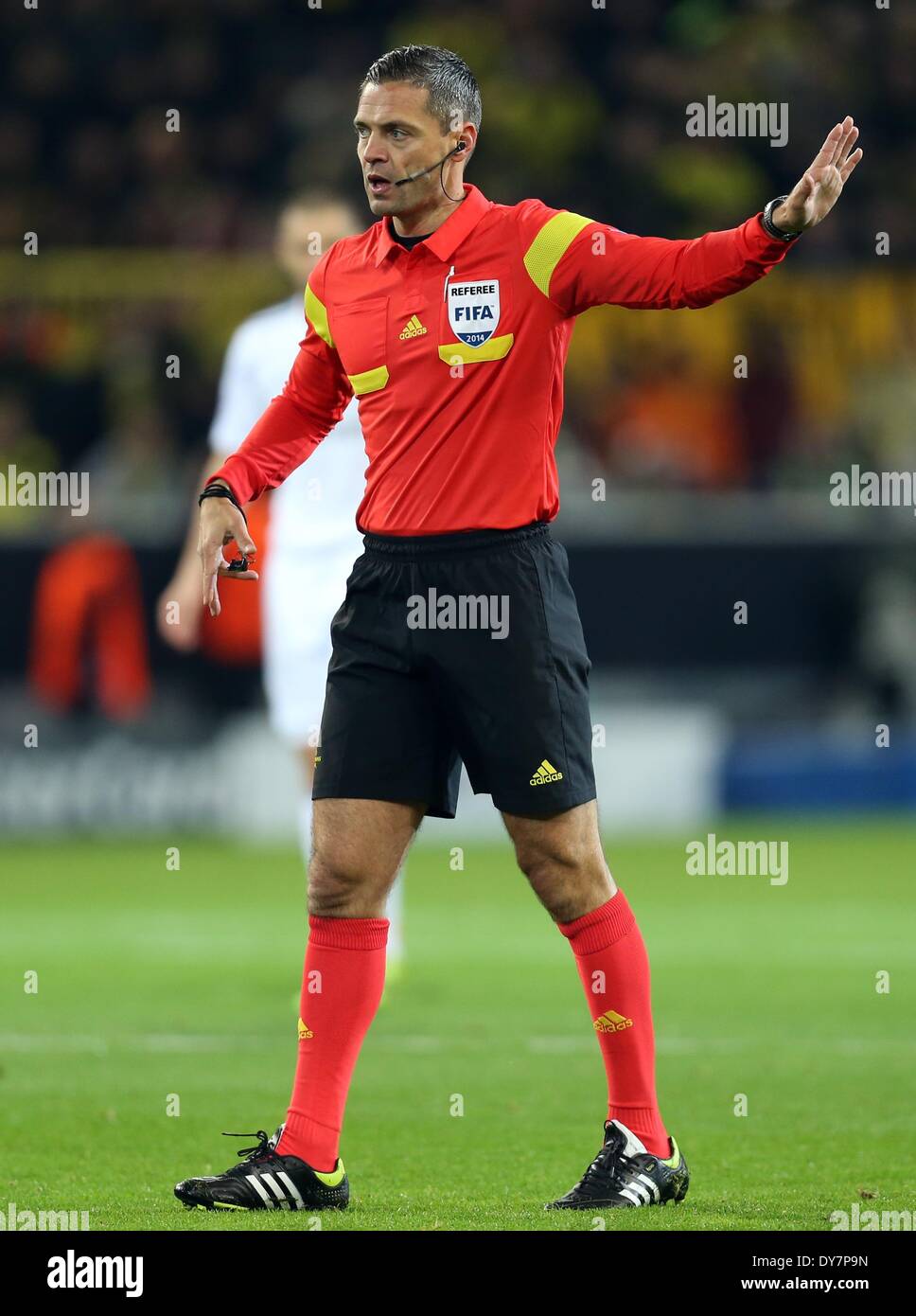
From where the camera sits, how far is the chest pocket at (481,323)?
4535mm

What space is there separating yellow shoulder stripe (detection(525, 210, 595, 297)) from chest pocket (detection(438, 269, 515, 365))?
0.20 feet

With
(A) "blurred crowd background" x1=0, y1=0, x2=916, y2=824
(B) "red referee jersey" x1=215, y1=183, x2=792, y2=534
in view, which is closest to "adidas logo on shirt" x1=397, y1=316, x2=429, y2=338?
(B) "red referee jersey" x1=215, y1=183, x2=792, y2=534

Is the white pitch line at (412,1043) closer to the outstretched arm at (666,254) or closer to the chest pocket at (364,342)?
the chest pocket at (364,342)

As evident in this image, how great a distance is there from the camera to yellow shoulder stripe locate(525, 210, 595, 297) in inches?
177

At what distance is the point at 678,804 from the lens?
45.5 feet

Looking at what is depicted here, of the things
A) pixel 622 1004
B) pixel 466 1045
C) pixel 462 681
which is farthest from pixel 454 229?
pixel 466 1045

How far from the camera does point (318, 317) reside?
479 cm

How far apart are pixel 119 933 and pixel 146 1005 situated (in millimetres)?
1969

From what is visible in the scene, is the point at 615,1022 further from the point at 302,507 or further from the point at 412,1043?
the point at 302,507

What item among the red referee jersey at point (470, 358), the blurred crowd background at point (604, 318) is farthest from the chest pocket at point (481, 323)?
the blurred crowd background at point (604, 318)

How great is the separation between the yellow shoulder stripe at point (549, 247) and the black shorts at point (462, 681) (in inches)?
20.3

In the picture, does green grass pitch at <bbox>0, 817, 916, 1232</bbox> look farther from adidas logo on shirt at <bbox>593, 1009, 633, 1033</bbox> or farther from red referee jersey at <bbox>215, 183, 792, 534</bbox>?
red referee jersey at <bbox>215, 183, 792, 534</bbox>

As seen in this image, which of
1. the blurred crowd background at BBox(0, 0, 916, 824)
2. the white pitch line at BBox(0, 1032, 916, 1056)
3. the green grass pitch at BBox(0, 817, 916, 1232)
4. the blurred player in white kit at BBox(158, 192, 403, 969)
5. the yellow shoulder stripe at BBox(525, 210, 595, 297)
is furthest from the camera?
the blurred crowd background at BBox(0, 0, 916, 824)
